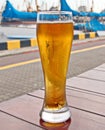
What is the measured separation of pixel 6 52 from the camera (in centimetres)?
625

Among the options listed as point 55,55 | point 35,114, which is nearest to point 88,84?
point 35,114

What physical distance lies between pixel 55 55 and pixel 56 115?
227 mm

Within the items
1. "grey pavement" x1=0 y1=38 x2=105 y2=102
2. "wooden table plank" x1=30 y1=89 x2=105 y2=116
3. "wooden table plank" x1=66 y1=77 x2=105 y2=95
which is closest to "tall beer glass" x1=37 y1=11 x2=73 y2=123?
"wooden table plank" x1=30 y1=89 x2=105 y2=116

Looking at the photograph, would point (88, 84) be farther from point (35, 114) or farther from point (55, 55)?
point (55, 55)

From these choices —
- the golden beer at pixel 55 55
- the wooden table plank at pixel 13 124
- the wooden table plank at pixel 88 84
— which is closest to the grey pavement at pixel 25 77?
the wooden table plank at pixel 88 84

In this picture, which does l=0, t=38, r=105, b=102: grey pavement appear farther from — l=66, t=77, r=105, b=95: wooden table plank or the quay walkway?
the quay walkway

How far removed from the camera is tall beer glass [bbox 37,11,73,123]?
1.01 meters

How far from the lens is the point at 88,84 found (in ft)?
5.38

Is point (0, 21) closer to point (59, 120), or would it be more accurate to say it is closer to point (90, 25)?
point (90, 25)

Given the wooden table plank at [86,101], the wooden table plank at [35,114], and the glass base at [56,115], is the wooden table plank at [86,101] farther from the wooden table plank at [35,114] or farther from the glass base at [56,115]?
the glass base at [56,115]

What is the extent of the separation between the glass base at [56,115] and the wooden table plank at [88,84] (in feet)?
1.38

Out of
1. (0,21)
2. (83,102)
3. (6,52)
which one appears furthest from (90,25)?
(83,102)

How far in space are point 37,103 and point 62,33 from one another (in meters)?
0.43

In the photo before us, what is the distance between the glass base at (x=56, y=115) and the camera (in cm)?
107
